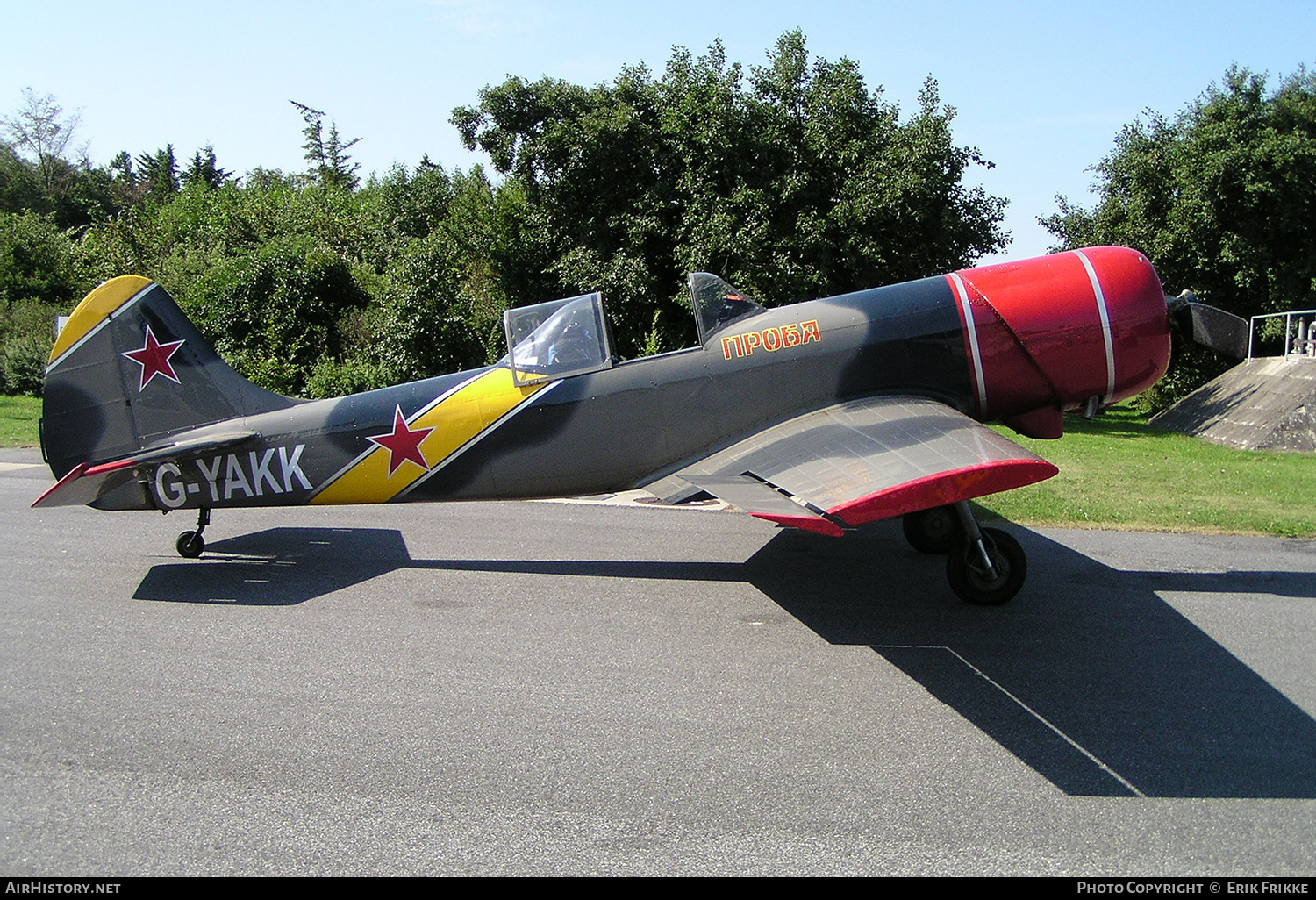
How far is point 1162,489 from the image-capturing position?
35.7 ft

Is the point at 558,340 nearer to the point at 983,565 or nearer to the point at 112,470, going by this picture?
the point at 112,470

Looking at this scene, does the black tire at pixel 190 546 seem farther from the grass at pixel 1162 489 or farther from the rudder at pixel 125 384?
the grass at pixel 1162 489

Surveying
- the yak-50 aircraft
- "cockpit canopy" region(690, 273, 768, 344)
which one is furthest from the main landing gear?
"cockpit canopy" region(690, 273, 768, 344)

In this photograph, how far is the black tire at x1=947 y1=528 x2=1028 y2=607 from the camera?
6250 millimetres

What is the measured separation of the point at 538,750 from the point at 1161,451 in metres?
13.5

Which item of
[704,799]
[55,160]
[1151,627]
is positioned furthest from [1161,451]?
[55,160]

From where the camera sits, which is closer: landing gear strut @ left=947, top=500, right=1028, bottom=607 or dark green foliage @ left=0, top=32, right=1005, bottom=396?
landing gear strut @ left=947, top=500, right=1028, bottom=607

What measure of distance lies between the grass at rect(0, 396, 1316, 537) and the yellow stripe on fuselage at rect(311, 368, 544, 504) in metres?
5.42

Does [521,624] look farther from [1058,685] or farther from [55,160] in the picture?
[55,160]

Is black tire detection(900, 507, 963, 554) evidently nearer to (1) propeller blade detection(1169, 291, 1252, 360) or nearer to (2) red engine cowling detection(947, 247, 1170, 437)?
(2) red engine cowling detection(947, 247, 1170, 437)

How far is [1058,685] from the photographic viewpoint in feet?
16.2

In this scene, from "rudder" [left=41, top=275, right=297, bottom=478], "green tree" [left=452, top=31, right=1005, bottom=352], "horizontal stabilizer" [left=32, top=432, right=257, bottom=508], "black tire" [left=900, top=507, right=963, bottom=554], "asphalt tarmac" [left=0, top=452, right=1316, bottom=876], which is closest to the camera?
"asphalt tarmac" [left=0, top=452, right=1316, bottom=876]

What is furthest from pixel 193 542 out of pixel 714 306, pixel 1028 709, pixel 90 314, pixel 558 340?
pixel 1028 709

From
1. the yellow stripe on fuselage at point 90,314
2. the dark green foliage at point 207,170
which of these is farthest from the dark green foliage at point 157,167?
the yellow stripe on fuselage at point 90,314
